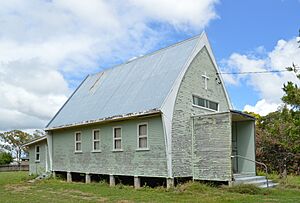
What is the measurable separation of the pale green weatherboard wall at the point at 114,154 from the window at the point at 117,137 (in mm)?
259

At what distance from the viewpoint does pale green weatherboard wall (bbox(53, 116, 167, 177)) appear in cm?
1781

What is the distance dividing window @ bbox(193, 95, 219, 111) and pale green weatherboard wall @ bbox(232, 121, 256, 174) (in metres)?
1.64

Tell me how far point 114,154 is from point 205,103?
5.66 meters

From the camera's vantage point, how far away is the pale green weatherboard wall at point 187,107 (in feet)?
58.3

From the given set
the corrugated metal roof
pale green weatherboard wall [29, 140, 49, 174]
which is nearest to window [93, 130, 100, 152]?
the corrugated metal roof

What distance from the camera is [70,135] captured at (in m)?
24.7

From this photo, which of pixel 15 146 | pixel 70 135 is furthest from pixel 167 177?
pixel 15 146

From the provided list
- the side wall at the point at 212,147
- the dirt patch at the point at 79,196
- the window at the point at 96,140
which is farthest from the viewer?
the window at the point at 96,140

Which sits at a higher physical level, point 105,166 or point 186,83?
point 186,83

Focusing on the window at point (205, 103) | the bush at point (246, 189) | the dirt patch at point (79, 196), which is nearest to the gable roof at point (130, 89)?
the window at point (205, 103)

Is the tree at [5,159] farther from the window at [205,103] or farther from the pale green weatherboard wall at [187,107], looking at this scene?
the pale green weatherboard wall at [187,107]

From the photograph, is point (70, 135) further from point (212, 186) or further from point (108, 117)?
point (212, 186)

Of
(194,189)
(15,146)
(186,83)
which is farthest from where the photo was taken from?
(15,146)

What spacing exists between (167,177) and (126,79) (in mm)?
7644
